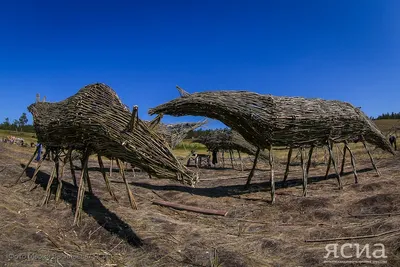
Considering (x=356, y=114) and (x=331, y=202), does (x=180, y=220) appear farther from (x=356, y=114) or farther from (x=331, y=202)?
(x=356, y=114)

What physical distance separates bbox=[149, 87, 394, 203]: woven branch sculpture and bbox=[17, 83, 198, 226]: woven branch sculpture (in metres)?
2.35

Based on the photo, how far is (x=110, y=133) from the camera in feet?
21.9

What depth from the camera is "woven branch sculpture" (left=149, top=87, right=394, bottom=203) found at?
31.3ft

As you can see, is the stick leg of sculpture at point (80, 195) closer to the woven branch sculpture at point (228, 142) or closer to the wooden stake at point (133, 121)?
the wooden stake at point (133, 121)

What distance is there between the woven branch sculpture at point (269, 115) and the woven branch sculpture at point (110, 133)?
235 cm

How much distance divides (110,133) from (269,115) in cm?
476

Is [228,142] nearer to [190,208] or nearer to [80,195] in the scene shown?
[190,208]

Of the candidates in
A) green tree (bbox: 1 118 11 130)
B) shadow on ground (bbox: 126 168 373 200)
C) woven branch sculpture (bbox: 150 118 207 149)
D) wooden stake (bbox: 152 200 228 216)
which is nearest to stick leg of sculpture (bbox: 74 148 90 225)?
wooden stake (bbox: 152 200 228 216)

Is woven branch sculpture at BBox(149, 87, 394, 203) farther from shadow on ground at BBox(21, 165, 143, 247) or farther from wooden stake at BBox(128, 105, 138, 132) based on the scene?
wooden stake at BBox(128, 105, 138, 132)

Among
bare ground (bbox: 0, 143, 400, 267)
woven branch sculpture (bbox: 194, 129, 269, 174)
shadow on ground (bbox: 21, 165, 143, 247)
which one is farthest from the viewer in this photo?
woven branch sculpture (bbox: 194, 129, 269, 174)

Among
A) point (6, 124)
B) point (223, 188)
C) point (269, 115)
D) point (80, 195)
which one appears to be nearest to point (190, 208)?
point (80, 195)

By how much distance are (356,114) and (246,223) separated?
250 inches

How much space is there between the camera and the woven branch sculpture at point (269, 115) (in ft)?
31.3

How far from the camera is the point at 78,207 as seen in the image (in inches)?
300
